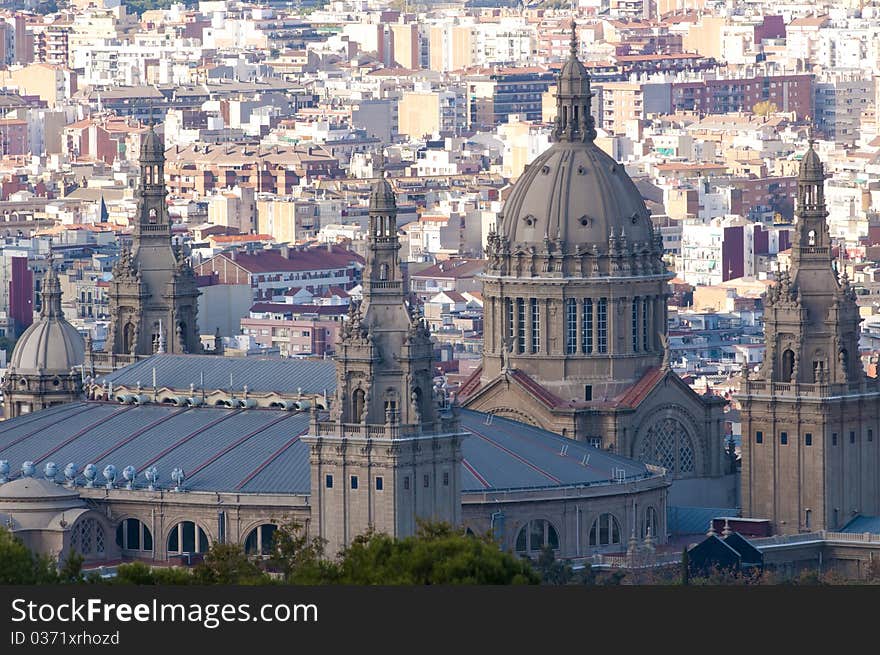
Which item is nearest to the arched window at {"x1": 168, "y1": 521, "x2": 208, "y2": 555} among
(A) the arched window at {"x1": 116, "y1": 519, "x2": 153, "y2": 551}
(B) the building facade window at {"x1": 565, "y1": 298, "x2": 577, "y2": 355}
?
(A) the arched window at {"x1": 116, "y1": 519, "x2": 153, "y2": 551}

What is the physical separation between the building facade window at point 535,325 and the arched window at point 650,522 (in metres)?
9.32

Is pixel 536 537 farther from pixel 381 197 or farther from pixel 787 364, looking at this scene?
pixel 787 364

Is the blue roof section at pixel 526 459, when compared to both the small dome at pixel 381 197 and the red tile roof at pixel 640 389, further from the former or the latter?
the small dome at pixel 381 197

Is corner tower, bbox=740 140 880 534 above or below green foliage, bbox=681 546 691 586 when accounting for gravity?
above

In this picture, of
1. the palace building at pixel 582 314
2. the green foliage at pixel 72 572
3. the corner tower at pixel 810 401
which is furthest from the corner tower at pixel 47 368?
the green foliage at pixel 72 572

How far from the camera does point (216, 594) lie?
10356 cm

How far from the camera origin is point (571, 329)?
15812cm

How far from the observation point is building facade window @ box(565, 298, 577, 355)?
157625mm

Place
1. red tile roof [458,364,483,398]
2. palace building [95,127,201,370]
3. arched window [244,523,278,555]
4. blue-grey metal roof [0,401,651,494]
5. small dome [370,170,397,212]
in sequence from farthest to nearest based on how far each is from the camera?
palace building [95,127,201,370] < red tile roof [458,364,483,398] < blue-grey metal roof [0,401,651,494] < arched window [244,523,278,555] < small dome [370,170,397,212]

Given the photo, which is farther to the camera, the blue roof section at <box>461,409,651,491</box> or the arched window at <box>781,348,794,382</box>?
the arched window at <box>781,348,794,382</box>

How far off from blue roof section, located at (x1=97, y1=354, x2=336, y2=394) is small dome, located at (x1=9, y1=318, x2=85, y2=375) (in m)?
2.84

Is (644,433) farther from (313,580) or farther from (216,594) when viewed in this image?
(216,594)

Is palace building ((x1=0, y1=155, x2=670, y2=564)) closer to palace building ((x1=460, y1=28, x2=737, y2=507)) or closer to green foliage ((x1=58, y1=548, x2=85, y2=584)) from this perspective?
palace building ((x1=460, y1=28, x2=737, y2=507))

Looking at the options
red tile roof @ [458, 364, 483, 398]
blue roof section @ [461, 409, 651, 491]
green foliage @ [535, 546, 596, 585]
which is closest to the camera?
green foliage @ [535, 546, 596, 585]
